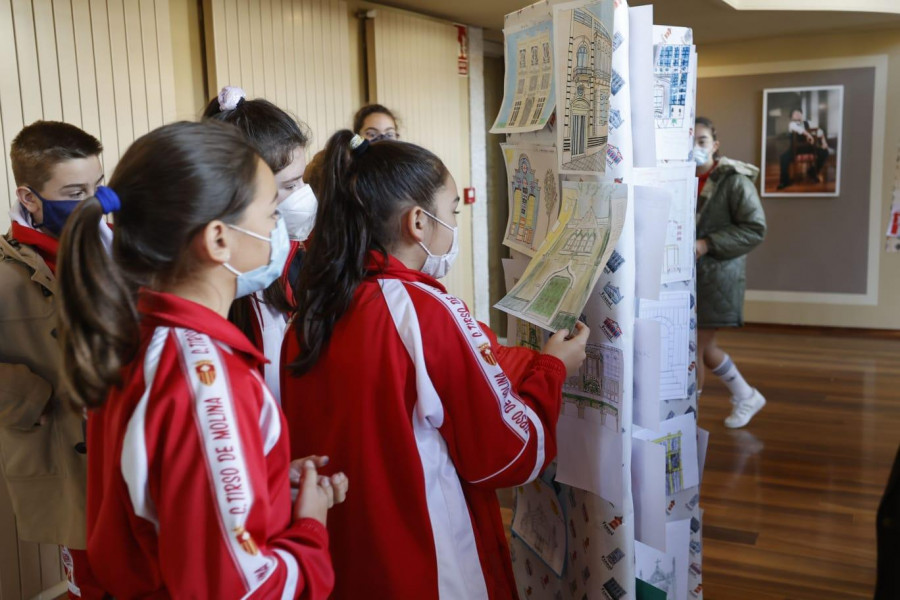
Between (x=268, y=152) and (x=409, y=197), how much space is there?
1.46ft

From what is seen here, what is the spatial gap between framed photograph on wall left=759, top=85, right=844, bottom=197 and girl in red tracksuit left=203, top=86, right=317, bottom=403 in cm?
632

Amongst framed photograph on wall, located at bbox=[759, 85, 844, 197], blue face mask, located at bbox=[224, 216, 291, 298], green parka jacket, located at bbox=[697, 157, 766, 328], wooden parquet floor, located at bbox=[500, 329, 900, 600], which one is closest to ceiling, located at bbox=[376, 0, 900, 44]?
framed photograph on wall, located at bbox=[759, 85, 844, 197]

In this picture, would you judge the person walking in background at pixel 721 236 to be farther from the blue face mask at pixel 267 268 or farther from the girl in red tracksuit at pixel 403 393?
the blue face mask at pixel 267 268

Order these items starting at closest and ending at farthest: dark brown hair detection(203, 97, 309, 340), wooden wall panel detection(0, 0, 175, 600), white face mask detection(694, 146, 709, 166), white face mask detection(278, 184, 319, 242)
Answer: dark brown hair detection(203, 97, 309, 340) < white face mask detection(278, 184, 319, 242) < wooden wall panel detection(0, 0, 175, 600) < white face mask detection(694, 146, 709, 166)

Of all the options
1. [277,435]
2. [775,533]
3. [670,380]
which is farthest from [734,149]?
[277,435]

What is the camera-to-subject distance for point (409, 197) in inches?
58.3

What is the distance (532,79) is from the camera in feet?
5.98

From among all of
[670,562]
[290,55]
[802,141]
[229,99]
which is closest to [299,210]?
[229,99]

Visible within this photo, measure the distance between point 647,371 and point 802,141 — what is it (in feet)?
20.6

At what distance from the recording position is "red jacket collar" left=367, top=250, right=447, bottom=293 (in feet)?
4.75

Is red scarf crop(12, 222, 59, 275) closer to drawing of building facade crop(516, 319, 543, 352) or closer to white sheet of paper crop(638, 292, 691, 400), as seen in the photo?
drawing of building facade crop(516, 319, 543, 352)

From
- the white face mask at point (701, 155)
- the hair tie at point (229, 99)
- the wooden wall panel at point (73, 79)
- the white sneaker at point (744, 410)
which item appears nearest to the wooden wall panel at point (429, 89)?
the white face mask at point (701, 155)

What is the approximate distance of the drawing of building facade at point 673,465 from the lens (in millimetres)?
1920

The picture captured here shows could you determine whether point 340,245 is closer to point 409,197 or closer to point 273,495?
point 409,197
